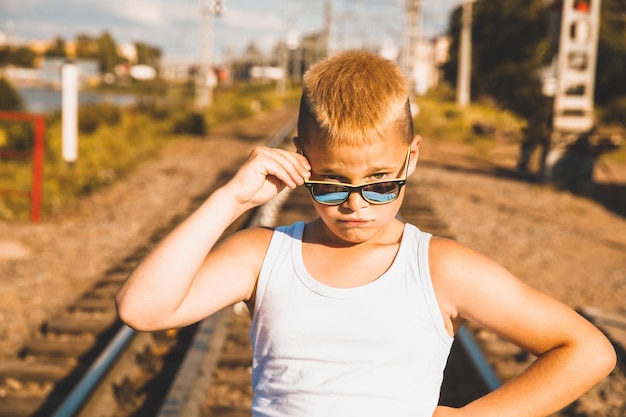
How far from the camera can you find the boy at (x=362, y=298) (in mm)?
1707

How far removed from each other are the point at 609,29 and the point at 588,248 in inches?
898

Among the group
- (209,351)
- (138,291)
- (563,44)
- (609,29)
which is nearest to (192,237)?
(138,291)

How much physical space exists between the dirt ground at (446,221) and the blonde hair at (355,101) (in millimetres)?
4522

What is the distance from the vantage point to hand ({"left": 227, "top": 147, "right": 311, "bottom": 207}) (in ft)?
5.83

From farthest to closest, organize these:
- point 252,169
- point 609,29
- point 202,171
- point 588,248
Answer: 1. point 609,29
2. point 202,171
3. point 588,248
4. point 252,169

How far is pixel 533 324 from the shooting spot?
1.71 metres

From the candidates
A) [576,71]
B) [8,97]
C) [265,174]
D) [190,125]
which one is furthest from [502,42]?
[265,174]

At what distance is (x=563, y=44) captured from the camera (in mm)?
15141

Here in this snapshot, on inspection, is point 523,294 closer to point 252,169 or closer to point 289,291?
point 289,291

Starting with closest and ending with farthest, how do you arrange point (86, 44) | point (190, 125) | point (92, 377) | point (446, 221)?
point (92, 377) → point (446, 221) → point (190, 125) → point (86, 44)

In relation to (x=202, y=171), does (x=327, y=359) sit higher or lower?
higher

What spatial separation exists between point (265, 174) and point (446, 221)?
9128mm

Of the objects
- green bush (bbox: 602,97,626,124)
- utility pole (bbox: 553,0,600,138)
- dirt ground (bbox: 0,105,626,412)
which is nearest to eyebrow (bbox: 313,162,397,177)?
dirt ground (bbox: 0,105,626,412)

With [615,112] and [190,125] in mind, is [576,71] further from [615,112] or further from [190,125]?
[615,112]
